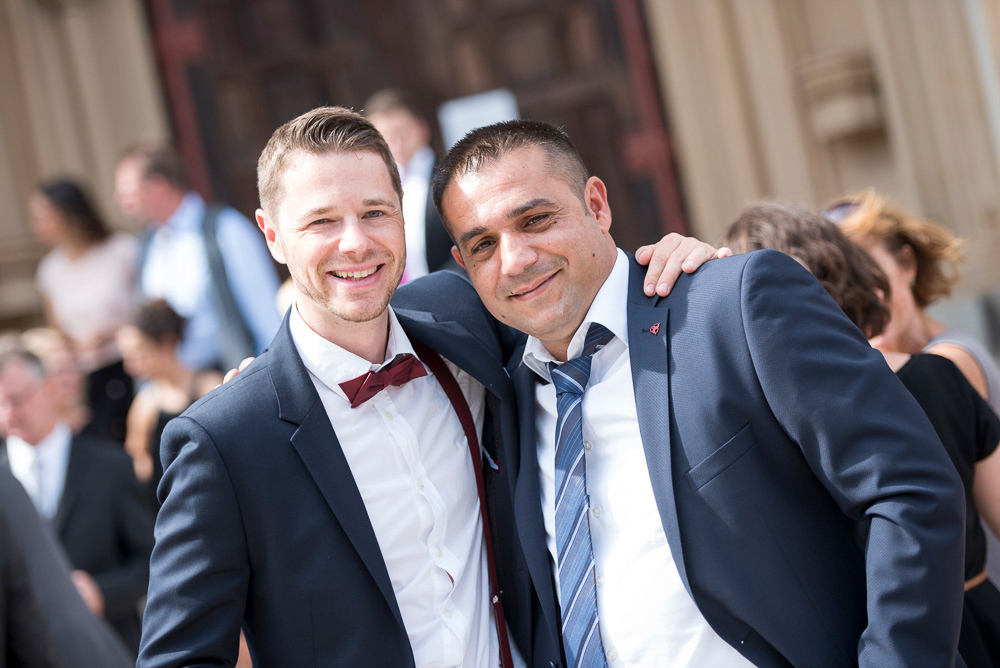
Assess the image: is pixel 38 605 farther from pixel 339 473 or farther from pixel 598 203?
pixel 598 203

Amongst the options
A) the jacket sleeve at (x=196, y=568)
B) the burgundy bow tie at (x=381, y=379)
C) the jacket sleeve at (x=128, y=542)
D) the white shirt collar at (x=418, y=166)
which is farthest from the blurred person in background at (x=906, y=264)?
the jacket sleeve at (x=128, y=542)

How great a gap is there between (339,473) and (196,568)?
1.20 feet

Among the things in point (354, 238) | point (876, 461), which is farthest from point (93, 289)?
point (876, 461)

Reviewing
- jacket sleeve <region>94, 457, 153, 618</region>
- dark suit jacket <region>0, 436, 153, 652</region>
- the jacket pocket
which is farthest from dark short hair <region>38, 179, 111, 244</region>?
the jacket pocket

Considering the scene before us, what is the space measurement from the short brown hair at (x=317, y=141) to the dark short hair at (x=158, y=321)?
105 inches

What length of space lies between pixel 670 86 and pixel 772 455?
4981 mm

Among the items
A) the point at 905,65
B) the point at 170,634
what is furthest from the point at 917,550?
the point at 905,65

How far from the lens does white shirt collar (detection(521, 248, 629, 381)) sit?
2.34 metres

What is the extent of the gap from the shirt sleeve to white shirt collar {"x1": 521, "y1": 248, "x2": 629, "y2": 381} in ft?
9.05

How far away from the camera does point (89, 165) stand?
6.54 meters

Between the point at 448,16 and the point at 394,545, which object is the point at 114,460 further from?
the point at 448,16

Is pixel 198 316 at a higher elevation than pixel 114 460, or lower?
higher

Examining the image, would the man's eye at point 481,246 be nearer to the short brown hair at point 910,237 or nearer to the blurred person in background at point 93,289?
the short brown hair at point 910,237

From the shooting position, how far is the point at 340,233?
7.65 ft
